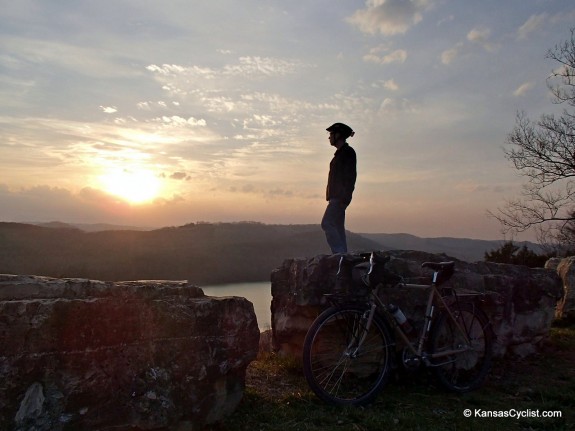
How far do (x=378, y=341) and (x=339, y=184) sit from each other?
9.15 ft

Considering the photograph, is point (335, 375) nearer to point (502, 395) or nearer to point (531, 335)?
point (502, 395)

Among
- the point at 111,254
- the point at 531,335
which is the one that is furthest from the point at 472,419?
the point at 111,254

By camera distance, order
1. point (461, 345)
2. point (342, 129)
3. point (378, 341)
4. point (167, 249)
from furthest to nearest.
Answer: point (167, 249)
point (342, 129)
point (461, 345)
point (378, 341)

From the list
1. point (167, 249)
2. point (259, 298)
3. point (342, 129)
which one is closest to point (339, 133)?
point (342, 129)

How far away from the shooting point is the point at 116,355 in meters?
3.57

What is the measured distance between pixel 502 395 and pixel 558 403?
0.56 meters

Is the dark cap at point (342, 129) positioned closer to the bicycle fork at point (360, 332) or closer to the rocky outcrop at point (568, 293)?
the bicycle fork at point (360, 332)

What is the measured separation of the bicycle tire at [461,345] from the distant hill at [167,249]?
883 inches

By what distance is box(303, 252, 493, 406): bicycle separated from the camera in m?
4.76

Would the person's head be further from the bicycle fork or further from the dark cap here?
the bicycle fork

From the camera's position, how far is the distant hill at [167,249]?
32.0m

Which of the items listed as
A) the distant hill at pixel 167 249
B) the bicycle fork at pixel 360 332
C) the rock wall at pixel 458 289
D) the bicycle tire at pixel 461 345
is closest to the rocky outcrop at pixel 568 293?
the rock wall at pixel 458 289

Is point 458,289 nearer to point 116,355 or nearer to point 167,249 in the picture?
point 116,355

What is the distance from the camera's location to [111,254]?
38531 millimetres
